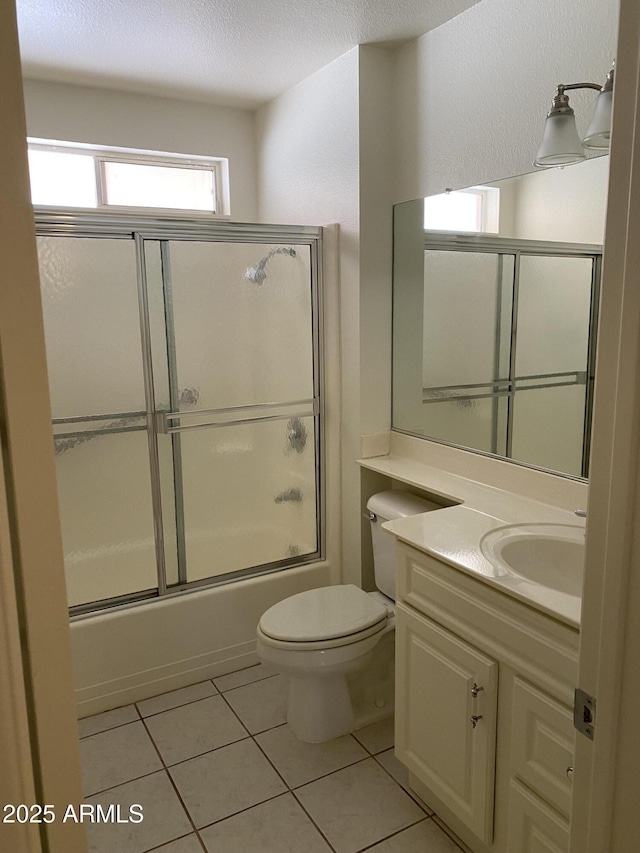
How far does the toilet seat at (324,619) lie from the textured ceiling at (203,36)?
Result: 207 centimetres

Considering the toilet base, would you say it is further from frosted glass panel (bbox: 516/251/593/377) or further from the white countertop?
frosted glass panel (bbox: 516/251/593/377)

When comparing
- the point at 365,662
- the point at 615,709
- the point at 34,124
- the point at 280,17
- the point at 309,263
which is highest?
the point at 280,17

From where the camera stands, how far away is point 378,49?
250 cm

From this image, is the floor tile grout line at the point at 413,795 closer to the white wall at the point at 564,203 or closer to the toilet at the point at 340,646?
the toilet at the point at 340,646

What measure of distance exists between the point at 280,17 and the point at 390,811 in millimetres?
2629

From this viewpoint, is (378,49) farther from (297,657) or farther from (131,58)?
(297,657)

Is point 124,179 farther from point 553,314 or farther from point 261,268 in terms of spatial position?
point 553,314

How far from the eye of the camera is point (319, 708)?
89.6 inches

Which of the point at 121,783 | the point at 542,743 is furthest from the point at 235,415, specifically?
the point at 542,743

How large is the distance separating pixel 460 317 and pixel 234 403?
1025 millimetres

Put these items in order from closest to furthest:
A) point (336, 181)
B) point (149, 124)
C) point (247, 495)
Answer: point (336, 181) < point (247, 495) < point (149, 124)

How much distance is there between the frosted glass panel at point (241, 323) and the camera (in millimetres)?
2617

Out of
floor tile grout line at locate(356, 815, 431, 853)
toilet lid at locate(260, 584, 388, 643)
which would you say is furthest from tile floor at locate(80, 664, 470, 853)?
toilet lid at locate(260, 584, 388, 643)

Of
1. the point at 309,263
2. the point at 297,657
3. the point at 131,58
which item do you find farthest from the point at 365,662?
the point at 131,58
